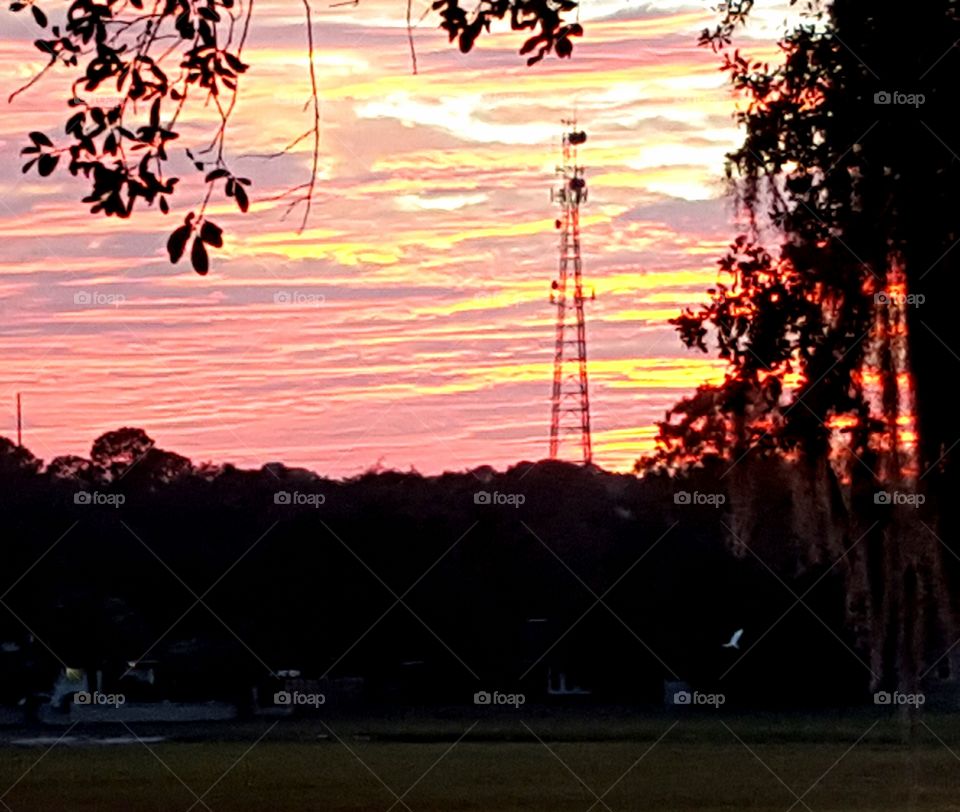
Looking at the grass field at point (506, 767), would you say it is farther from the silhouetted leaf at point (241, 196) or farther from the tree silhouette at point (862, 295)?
the silhouetted leaf at point (241, 196)

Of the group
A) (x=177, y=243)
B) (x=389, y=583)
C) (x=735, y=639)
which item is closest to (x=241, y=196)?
(x=177, y=243)

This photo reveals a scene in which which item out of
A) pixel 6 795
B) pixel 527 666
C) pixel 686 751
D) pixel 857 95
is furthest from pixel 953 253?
pixel 527 666

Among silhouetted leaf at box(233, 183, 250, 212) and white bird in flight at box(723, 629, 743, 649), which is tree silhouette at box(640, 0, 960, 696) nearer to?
silhouetted leaf at box(233, 183, 250, 212)

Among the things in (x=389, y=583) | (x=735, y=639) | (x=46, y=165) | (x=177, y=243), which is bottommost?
(x=735, y=639)

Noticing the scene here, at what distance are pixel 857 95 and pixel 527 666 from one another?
39.2m

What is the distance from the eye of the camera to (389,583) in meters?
45.5

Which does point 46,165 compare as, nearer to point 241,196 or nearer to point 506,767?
point 241,196

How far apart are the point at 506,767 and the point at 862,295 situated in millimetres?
28871

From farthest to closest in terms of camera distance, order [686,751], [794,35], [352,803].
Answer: [686,751], [352,803], [794,35]

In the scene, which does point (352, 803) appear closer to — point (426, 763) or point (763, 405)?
point (426, 763)

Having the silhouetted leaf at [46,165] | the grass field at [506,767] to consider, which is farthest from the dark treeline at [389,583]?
the silhouetted leaf at [46,165]

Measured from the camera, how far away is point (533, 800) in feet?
101

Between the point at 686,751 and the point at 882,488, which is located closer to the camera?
the point at 882,488

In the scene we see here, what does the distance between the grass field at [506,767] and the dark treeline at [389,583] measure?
5.32ft
